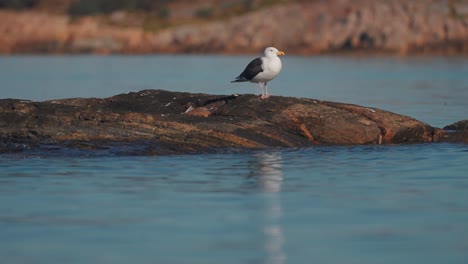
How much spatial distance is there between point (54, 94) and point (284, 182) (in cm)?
2494

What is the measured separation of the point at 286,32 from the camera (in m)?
92.6

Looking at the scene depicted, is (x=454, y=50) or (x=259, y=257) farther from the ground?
(x=454, y=50)

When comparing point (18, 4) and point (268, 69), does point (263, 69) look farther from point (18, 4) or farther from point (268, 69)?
point (18, 4)

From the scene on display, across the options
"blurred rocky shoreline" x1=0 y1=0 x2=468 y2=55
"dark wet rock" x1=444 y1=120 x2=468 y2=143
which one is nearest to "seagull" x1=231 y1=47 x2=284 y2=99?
"dark wet rock" x1=444 y1=120 x2=468 y2=143

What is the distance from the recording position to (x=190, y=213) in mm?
13055

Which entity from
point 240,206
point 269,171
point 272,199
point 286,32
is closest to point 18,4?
point 286,32

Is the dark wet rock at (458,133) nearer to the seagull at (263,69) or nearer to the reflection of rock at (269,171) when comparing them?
the seagull at (263,69)

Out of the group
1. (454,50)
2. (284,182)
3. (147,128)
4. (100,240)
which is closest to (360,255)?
(100,240)

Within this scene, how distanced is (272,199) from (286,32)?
3115 inches

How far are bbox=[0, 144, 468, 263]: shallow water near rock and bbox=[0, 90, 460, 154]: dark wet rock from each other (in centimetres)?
81

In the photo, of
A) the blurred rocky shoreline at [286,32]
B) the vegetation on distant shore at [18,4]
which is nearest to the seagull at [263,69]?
the blurred rocky shoreline at [286,32]

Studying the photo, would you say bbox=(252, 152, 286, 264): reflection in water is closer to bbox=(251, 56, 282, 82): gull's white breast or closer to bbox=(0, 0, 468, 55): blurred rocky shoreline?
bbox=(251, 56, 282, 82): gull's white breast

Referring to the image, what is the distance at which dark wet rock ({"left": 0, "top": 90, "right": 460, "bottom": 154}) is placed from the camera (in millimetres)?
19219

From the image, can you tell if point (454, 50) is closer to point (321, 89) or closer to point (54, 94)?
point (321, 89)
